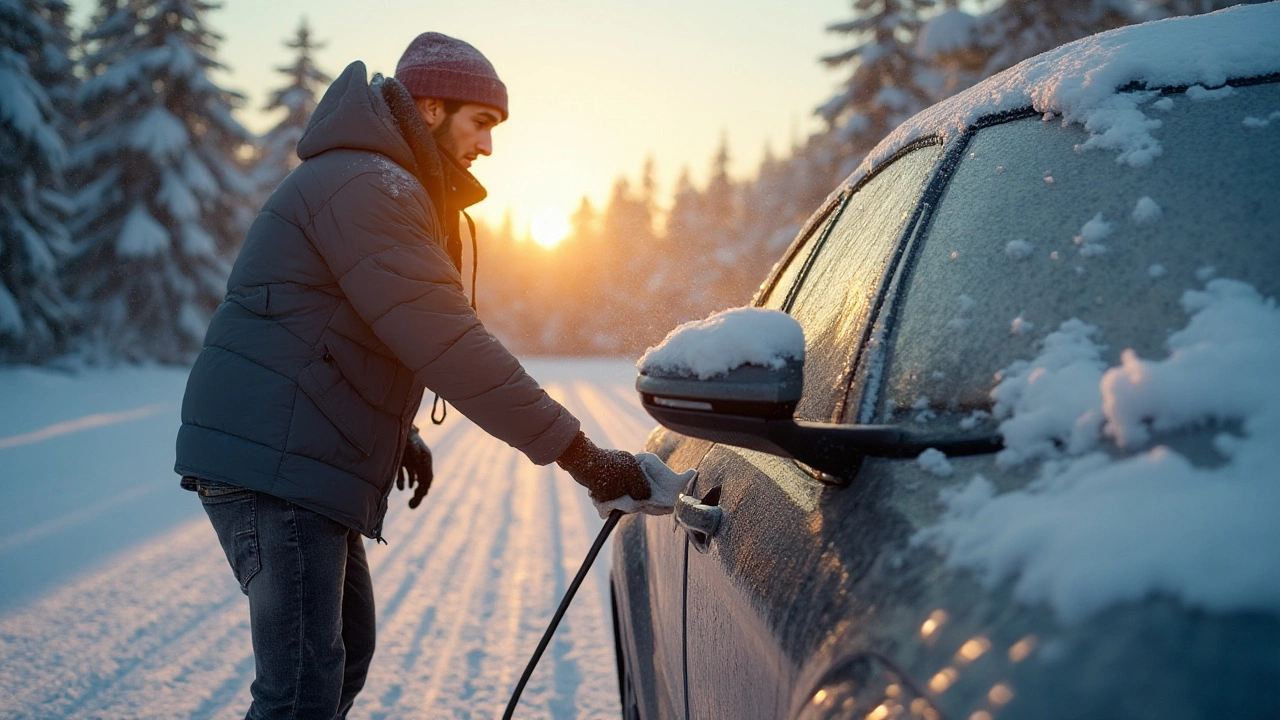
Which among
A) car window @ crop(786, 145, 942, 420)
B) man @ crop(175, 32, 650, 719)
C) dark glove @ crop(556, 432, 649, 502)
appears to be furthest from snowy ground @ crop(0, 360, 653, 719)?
car window @ crop(786, 145, 942, 420)

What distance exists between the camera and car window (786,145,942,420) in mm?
1510

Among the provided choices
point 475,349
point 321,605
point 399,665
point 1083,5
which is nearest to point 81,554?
point 399,665

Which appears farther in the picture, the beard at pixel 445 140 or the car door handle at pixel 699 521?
the beard at pixel 445 140

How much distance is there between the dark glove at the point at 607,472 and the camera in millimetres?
2176

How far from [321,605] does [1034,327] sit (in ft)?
5.79

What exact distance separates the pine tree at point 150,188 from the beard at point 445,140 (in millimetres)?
22557

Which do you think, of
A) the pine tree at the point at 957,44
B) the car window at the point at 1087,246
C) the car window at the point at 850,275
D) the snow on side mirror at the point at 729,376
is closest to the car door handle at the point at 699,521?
the car window at the point at 850,275

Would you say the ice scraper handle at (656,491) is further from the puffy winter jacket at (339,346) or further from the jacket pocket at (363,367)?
the jacket pocket at (363,367)

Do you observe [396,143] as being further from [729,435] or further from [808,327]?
[729,435]

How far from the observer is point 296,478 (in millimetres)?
2072

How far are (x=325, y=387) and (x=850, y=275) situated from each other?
129cm

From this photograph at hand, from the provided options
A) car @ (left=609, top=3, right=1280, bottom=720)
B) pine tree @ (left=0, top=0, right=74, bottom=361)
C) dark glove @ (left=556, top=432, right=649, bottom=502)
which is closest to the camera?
car @ (left=609, top=3, right=1280, bottom=720)

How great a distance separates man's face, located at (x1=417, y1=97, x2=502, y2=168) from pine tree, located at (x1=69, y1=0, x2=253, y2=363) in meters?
22.6

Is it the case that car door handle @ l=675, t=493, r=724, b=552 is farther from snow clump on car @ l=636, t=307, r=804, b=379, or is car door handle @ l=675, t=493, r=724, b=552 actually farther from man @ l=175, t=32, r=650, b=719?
snow clump on car @ l=636, t=307, r=804, b=379
